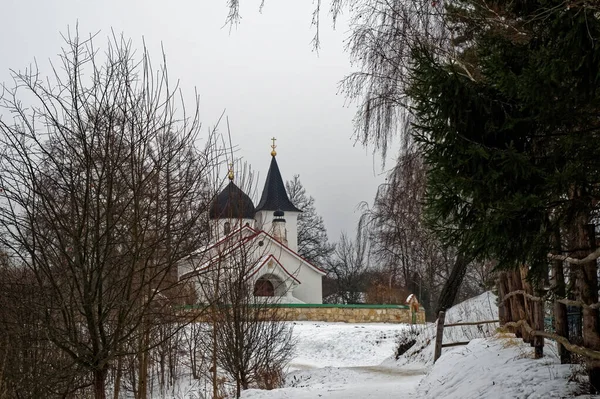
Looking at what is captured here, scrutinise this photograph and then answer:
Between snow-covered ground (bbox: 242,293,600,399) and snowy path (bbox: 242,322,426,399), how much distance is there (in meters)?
0.02

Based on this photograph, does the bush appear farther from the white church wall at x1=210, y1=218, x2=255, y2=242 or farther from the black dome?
the white church wall at x1=210, y1=218, x2=255, y2=242

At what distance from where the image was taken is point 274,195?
54.4m

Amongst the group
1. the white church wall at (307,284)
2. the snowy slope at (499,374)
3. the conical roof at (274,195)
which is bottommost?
the snowy slope at (499,374)

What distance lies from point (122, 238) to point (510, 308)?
5.99 m

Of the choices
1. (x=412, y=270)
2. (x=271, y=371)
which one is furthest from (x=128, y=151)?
(x=412, y=270)

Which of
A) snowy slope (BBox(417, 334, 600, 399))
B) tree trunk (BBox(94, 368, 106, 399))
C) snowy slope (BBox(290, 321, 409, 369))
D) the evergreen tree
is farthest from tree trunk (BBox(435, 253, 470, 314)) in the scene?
tree trunk (BBox(94, 368, 106, 399))

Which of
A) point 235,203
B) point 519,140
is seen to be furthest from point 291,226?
point 519,140

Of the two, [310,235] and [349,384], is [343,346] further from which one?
A: [310,235]

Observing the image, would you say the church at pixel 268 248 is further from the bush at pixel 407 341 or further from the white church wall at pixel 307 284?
the bush at pixel 407 341

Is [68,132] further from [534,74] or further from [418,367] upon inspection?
[418,367]

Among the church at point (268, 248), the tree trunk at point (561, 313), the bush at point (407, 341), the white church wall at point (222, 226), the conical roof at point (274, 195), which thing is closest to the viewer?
the tree trunk at point (561, 313)

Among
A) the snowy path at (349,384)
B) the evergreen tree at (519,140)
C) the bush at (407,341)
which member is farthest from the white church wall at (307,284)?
the evergreen tree at (519,140)

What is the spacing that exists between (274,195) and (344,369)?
38701mm

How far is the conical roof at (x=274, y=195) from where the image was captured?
53688mm
